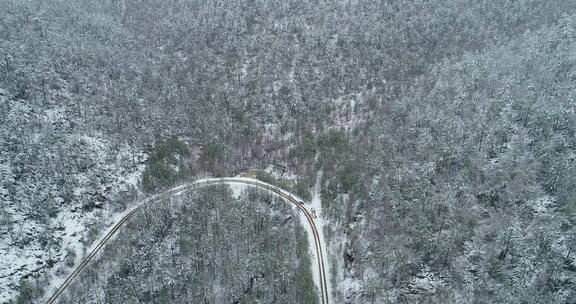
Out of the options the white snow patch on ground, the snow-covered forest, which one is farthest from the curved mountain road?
the white snow patch on ground

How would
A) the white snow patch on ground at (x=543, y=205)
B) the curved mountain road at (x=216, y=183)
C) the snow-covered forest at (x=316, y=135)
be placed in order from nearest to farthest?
1. the white snow patch on ground at (x=543, y=205)
2. the snow-covered forest at (x=316, y=135)
3. the curved mountain road at (x=216, y=183)

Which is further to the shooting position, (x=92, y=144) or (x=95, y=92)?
(x=95, y=92)

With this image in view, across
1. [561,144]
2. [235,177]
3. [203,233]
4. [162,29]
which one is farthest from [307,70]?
[561,144]

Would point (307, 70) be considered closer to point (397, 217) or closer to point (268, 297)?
point (397, 217)

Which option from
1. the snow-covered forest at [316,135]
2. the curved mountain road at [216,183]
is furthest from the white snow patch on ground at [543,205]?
the curved mountain road at [216,183]

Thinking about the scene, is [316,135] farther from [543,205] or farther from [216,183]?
[543,205]

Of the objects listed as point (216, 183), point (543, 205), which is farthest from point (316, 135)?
point (543, 205)

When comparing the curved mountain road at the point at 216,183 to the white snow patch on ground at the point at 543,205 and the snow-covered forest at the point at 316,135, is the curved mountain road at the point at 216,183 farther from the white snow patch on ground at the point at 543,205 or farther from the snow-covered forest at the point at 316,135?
the white snow patch on ground at the point at 543,205
